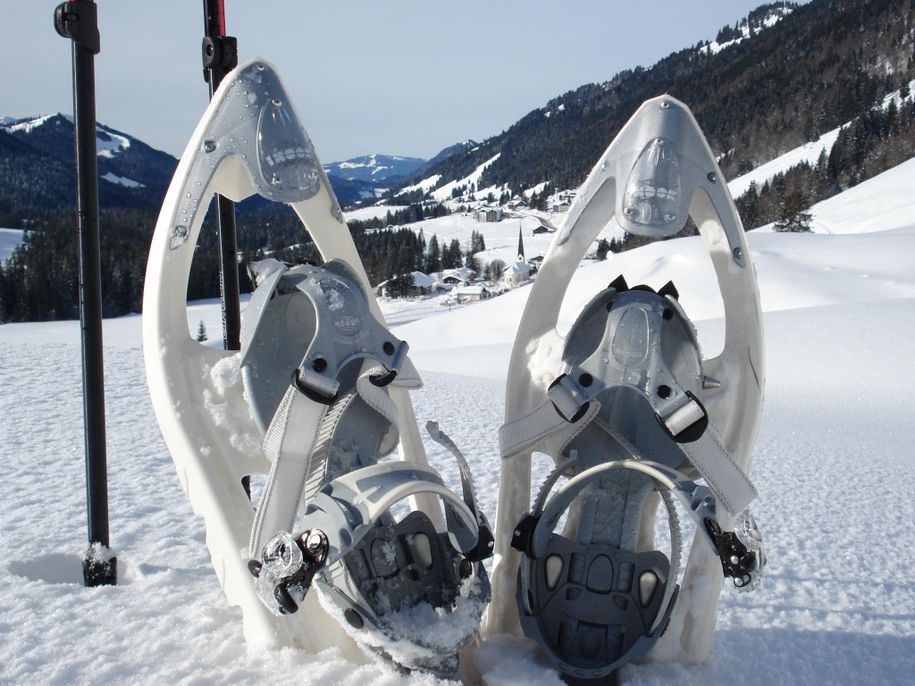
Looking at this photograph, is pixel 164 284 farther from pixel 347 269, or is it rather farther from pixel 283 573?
pixel 283 573

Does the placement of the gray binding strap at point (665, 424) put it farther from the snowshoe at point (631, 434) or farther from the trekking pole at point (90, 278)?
the trekking pole at point (90, 278)

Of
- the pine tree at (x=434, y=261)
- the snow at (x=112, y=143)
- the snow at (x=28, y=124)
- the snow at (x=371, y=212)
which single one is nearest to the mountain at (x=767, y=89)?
the snow at (x=371, y=212)

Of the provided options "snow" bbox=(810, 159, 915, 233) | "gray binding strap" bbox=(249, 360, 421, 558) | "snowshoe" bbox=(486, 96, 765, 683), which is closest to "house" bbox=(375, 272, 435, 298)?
"snow" bbox=(810, 159, 915, 233)

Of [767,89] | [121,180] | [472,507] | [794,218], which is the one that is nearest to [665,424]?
[472,507]

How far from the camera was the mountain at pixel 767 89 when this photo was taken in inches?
3221

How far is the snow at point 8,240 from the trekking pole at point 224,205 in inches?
3300

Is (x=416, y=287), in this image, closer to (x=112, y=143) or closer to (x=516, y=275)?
(x=516, y=275)

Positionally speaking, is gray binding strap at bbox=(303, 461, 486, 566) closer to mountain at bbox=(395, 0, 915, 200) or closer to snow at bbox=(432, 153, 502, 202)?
mountain at bbox=(395, 0, 915, 200)

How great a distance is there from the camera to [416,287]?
69.8 metres

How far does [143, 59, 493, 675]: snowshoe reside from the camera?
184 cm

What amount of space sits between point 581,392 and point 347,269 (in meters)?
0.80

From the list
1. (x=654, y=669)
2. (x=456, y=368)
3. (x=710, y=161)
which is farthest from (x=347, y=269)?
(x=456, y=368)

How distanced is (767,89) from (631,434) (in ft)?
344

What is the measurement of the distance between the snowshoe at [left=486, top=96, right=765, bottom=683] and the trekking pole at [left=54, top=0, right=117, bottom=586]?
1.60m
